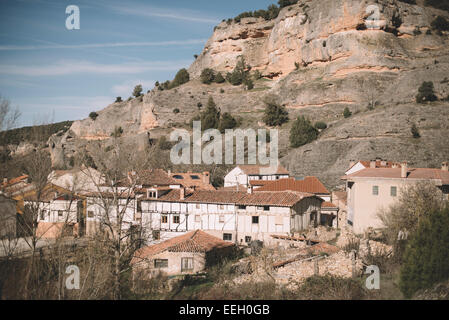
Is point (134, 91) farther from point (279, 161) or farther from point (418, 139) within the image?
point (418, 139)

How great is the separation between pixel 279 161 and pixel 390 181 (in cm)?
2830

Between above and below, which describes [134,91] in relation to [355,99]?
above

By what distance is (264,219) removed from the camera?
91.4ft

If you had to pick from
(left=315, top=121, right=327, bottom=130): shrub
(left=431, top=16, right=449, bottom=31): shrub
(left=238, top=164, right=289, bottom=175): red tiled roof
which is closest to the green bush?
(left=238, top=164, right=289, bottom=175): red tiled roof

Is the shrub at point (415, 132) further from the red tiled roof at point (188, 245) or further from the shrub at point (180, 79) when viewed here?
the shrub at point (180, 79)

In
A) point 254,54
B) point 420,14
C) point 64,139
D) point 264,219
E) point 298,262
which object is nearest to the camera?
point 298,262

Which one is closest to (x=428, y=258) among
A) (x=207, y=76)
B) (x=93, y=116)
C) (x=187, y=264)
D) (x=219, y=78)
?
(x=187, y=264)

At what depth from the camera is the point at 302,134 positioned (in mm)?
56938

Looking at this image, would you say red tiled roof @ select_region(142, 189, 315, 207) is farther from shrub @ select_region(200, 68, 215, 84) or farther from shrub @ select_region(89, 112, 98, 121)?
shrub @ select_region(89, 112, 98, 121)

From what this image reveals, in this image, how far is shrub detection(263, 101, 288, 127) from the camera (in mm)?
67750

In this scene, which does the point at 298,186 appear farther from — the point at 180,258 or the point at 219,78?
the point at 219,78

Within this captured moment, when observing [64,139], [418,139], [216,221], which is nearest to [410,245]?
[216,221]

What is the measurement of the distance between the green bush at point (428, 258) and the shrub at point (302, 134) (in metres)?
41.7

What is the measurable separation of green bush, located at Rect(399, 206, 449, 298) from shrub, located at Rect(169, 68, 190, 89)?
90.1 meters
